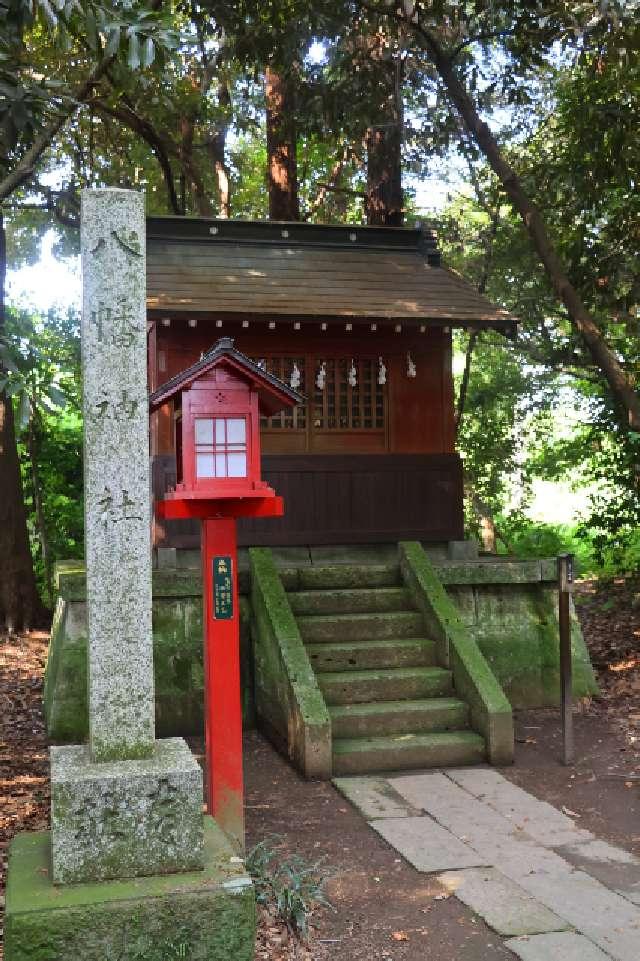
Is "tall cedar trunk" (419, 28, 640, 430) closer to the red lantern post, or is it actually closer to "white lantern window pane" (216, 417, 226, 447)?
the red lantern post

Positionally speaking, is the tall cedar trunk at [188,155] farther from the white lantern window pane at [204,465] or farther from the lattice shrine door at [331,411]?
the white lantern window pane at [204,465]

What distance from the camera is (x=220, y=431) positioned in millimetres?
6590

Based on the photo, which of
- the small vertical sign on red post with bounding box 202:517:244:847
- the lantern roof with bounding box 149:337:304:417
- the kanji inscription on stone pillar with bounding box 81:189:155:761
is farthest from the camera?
the lantern roof with bounding box 149:337:304:417

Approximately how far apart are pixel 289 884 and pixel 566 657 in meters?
3.86

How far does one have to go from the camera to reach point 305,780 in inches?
307

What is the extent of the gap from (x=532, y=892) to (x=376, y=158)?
11568mm

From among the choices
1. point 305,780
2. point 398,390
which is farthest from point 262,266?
point 305,780

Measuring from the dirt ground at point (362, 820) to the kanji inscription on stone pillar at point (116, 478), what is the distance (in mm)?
1620

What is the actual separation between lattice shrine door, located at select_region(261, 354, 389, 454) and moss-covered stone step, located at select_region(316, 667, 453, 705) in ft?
10.6

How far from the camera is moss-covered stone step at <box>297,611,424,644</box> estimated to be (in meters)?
9.33

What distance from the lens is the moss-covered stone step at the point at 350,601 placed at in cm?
962

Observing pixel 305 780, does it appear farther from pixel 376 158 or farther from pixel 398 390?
pixel 376 158

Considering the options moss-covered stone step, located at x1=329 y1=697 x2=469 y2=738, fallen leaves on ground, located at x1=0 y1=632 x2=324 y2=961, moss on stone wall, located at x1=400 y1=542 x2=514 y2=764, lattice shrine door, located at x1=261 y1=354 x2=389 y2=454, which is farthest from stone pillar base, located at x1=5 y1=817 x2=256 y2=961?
lattice shrine door, located at x1=261 y1=354 x2=389 y2=454

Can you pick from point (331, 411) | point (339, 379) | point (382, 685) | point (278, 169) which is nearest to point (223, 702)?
point (382, 685)
